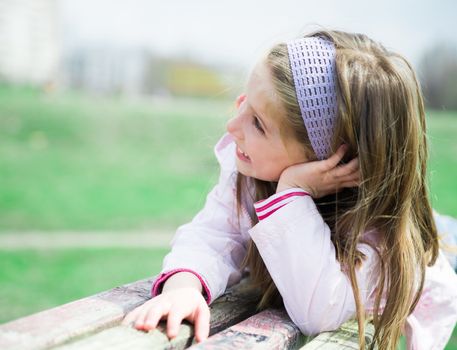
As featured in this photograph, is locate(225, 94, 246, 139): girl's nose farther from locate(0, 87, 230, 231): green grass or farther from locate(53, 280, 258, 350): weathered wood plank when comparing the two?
locate(0, 87, 230, 231): green grass

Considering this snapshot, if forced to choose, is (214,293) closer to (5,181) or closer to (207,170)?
(5,181)

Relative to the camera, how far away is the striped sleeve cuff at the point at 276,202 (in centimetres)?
142

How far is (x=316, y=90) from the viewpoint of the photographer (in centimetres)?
143

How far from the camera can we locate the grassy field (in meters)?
4.21

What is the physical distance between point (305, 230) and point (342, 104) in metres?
0.32

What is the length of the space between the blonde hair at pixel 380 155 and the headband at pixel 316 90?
0.06 ft

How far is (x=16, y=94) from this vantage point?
32.6 feet

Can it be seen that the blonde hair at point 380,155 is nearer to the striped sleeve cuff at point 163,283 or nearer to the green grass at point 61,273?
the striped sleeve cuff at point 163,283

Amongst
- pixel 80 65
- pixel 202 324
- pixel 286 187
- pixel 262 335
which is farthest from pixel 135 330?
pixel 80 65

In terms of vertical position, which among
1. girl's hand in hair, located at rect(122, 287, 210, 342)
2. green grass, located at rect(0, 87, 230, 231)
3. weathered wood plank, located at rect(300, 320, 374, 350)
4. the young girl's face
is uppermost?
the young girl's face

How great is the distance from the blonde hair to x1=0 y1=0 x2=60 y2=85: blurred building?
1052 centimetres

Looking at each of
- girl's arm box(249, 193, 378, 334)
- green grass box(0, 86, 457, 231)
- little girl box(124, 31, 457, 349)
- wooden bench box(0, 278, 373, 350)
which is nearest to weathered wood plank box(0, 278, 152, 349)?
wooden bench box(0, 278, 373, 350)

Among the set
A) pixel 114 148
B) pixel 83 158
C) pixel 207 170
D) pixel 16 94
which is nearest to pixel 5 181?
pixel 83 158

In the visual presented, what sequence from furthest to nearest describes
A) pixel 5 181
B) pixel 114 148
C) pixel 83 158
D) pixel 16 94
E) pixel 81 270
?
1. pixel 16 94
2. pixel 114 148
3. pixel 83 158
4. pixel 5 181
5. pixel 81 270
